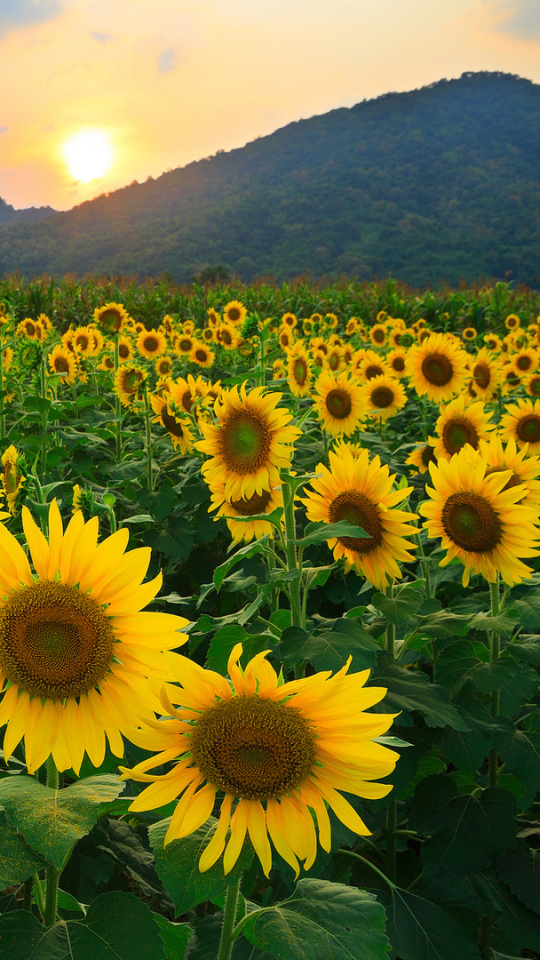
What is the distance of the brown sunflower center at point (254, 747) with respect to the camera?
1062 mm

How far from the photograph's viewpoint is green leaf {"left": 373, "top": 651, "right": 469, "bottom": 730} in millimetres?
1788

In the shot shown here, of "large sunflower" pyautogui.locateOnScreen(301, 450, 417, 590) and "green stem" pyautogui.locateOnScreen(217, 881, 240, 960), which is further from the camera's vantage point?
"large sunflower" pyautogui.locateOnScreen(301, 450, 417, 590)

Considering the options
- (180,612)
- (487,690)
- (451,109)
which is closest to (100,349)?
(180,612)

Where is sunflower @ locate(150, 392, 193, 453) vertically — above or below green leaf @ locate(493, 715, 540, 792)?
above

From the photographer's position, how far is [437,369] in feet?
19.3

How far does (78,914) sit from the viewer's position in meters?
1.55

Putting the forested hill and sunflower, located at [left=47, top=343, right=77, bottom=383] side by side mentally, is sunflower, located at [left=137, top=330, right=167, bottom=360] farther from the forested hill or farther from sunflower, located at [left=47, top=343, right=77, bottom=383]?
the forested hill

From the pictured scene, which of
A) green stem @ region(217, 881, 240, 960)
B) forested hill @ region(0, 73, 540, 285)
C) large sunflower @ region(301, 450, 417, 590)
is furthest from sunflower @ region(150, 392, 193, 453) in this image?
forested hill @ region(0, 73, 540, 285)

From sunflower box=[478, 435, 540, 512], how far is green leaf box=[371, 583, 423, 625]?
586 mm

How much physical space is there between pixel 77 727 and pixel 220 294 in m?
20.5

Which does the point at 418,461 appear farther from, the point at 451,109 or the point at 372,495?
the point at 451,109

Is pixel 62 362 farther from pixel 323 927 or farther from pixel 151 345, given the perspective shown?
pixel 323 927

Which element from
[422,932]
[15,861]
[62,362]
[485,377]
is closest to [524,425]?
[485,377]

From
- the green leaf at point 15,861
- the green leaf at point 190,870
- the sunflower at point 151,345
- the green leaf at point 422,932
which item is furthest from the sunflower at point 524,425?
the sunflower at point 151,345
